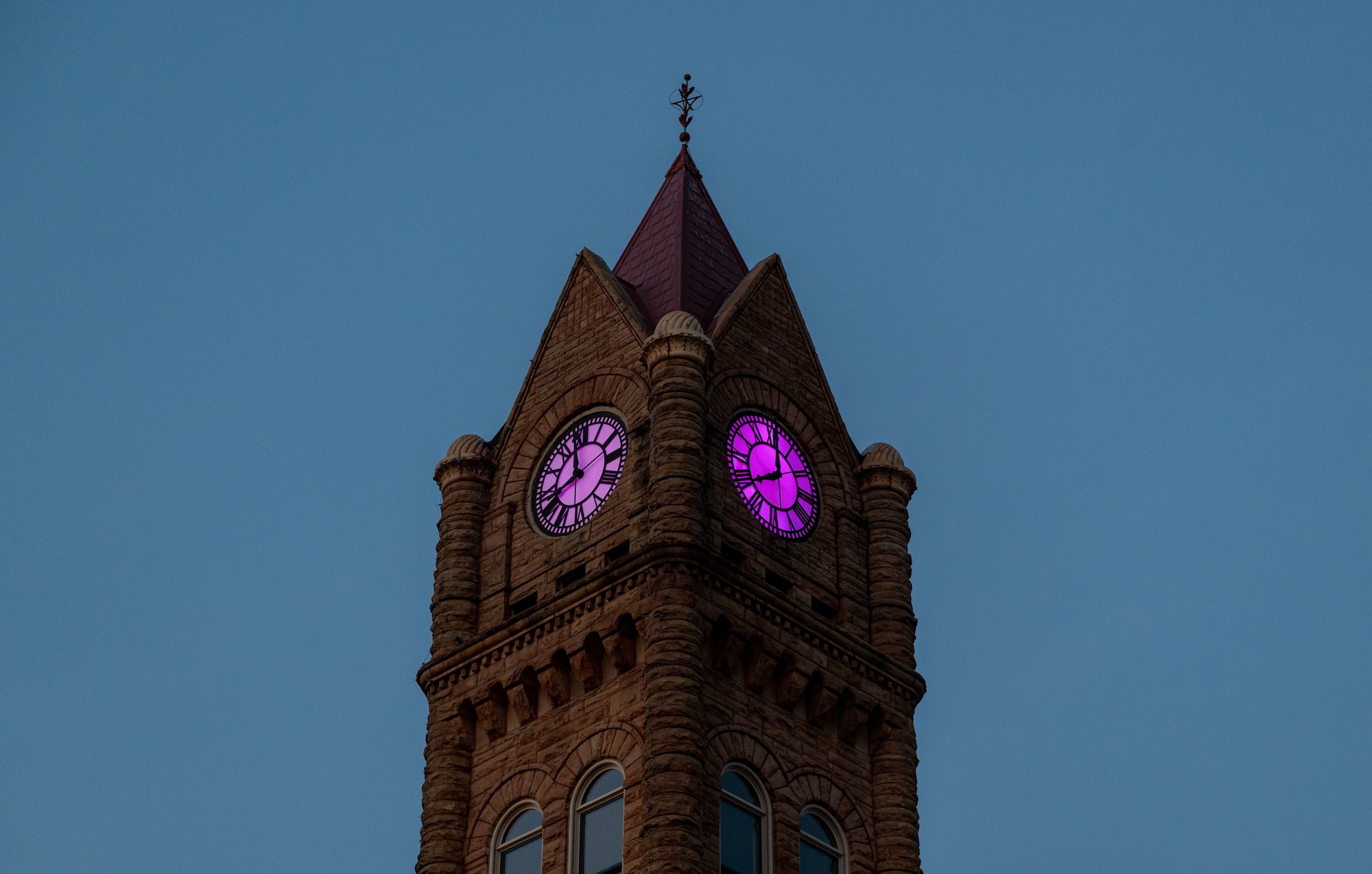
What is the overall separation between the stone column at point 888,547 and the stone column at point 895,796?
5.19ft

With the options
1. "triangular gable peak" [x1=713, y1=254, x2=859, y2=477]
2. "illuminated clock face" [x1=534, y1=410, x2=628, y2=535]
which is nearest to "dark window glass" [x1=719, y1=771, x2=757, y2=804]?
"illuminated clock face" [x1=534, y1=410, x2=628, y2=535]

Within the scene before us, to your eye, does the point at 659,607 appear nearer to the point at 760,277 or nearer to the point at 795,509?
the point at 795,509

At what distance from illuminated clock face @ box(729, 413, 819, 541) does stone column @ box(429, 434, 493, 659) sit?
533 centimetres

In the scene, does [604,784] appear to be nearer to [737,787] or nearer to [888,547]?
[737,787]

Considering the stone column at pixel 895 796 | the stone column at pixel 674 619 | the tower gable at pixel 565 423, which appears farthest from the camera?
the tower gable at pixel 565 423

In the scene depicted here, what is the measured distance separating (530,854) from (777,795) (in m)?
4.35

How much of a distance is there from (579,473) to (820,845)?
8.72 metres

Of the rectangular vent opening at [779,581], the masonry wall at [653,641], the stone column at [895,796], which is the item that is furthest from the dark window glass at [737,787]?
the rectangular vent opening at [779,581]

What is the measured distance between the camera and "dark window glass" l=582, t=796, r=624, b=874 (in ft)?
131

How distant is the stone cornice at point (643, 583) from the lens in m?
41.9

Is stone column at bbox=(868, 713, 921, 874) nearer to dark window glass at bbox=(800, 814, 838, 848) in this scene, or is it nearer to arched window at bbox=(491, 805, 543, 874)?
dark window glass at bbox=(800, 814, 838, 848)

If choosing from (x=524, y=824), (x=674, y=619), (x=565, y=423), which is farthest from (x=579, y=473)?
(x=524, y=824)

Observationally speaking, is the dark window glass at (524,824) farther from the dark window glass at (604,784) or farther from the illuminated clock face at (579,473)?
the illuminated clock face at (579,473)

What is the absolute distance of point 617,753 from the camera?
134ft
